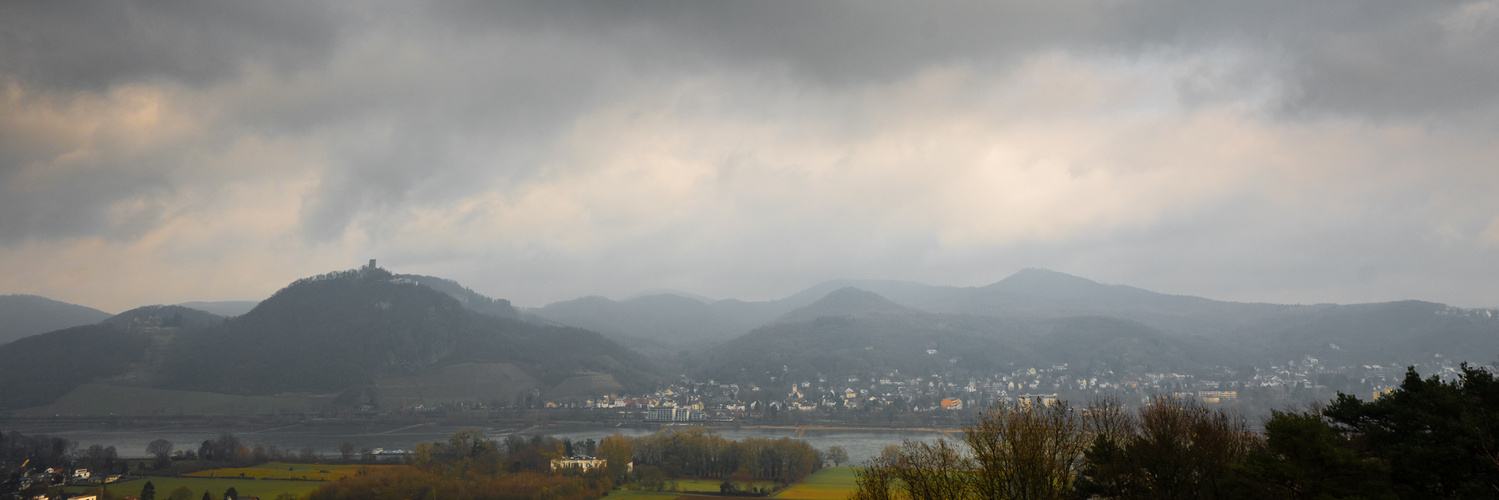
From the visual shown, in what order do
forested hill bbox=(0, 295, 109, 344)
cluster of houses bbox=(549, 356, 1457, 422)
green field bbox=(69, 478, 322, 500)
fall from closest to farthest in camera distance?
green field bbox=(69, 478, 322, 500), cluster of houses bbox=(549, 356, 1457, 422), forested hill bbox=(0, 295, 109, 344)

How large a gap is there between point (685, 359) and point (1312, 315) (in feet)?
495

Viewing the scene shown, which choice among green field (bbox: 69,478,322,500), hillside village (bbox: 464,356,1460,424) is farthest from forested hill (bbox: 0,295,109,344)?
green field (bbox: 69,478,322,500)

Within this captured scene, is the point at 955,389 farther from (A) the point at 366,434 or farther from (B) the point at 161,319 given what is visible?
(B) the point at 161,319

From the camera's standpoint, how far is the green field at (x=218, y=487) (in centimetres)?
4191

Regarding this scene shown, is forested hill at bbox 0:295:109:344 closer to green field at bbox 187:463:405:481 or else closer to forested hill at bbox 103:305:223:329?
forested hill at bbox 103:305:223:329

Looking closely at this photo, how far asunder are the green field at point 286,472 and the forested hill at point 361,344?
71980 mm

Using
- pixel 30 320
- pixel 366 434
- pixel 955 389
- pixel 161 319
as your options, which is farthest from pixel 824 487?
pixel 30 320

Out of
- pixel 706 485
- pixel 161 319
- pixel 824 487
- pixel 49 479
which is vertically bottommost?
pixel 706 485

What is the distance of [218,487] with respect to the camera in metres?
45.0

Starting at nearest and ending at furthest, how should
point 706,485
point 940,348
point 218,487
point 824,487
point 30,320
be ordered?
1. point 824,487
2. point 706,485
3. point 218,487
4. point 940,348
5. point 30,320

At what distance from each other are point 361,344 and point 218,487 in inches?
3824

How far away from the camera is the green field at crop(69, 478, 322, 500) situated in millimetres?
41906

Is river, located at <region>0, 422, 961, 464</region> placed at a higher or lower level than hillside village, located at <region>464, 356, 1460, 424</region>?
lower

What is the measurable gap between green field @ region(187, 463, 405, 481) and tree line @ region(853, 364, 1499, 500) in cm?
4620
